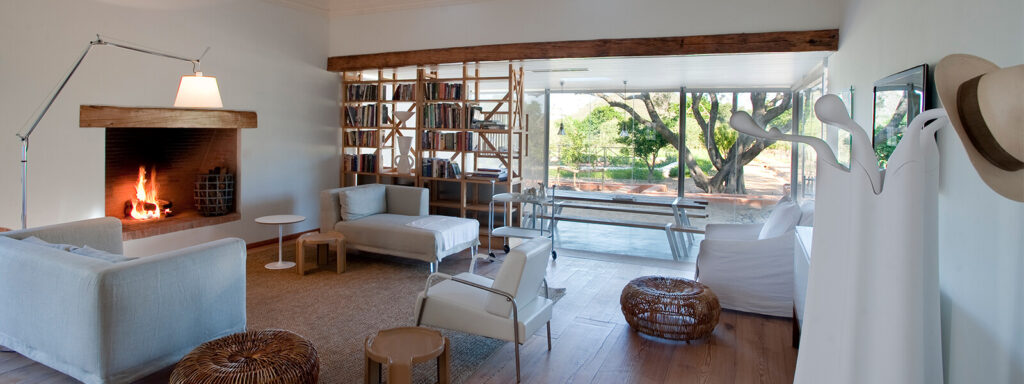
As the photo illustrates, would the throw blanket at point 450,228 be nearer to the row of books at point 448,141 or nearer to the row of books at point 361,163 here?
the row of books at point 448,141

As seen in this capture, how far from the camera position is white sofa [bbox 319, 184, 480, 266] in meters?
6.01

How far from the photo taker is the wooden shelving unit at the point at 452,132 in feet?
24.8

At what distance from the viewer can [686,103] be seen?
10.0 metres

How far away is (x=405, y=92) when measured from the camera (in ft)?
26.3

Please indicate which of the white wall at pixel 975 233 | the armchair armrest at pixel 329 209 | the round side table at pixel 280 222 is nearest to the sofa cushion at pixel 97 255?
the round side table at pixel 280 222

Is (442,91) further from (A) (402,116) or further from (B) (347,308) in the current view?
(B) (347,308)

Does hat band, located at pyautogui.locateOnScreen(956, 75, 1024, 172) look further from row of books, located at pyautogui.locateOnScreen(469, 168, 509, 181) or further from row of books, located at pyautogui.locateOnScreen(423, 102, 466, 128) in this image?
row of books, located at pyautogui.locateOnScreen(423, 102, 466, 128)

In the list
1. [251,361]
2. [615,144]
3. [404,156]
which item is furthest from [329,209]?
[615,144]

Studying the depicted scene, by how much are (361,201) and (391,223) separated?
1.92 ft

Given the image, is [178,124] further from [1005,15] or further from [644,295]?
[1005,15]

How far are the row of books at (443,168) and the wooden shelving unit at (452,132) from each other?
52mm

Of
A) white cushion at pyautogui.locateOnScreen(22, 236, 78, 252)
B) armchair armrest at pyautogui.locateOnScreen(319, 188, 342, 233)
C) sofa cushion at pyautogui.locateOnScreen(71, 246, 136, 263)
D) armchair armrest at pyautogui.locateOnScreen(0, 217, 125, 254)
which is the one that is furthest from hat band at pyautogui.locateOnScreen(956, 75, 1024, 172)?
armchair armrest at pyautogui.locateOnScreen(319, 188, 342, 233)

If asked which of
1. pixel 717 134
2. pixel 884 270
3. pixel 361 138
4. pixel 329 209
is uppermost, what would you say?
pixel 717 134

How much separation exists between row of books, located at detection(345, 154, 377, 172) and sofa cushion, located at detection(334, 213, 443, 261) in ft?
5.68
